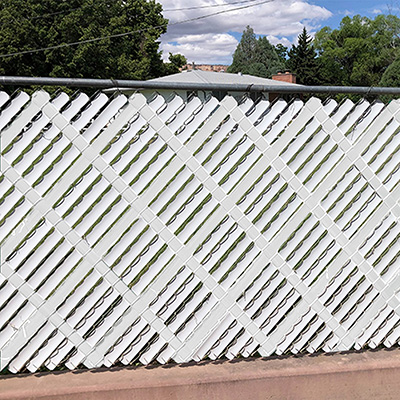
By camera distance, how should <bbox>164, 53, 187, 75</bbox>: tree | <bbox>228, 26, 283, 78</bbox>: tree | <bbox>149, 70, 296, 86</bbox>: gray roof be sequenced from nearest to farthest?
<bbox>149, 70, 296, 86</bbox>: gray roof < <bbox>164, 53, 187, 75</bbox>: tree < <bbox>228, 26, 283, 78</bbox>: tree

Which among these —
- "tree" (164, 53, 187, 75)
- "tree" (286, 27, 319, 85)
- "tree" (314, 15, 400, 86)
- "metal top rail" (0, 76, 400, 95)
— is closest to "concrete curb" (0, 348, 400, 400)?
Result: "metal top rail" (0, 76, 400, 95)

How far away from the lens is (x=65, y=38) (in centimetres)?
2934

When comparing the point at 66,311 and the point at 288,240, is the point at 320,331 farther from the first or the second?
the point at 66,311

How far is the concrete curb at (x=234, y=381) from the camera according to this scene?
2.07 metres

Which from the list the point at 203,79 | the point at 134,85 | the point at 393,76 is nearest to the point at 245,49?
the point at 393,76

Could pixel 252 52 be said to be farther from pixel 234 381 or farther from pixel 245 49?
pixel 234 381

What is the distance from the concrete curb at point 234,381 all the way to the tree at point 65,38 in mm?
27844

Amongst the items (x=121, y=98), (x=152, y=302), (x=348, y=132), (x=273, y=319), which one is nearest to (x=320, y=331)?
(x=273, y=319)

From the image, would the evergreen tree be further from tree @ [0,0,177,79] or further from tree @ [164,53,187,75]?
tree @ [0,0,177,79]

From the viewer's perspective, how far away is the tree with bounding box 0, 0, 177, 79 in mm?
27891

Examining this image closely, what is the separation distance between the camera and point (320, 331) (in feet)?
7.73

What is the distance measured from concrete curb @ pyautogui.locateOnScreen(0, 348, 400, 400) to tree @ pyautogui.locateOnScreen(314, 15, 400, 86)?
5002cm

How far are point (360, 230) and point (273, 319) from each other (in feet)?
2.15

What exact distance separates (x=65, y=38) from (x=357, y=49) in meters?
38.0
